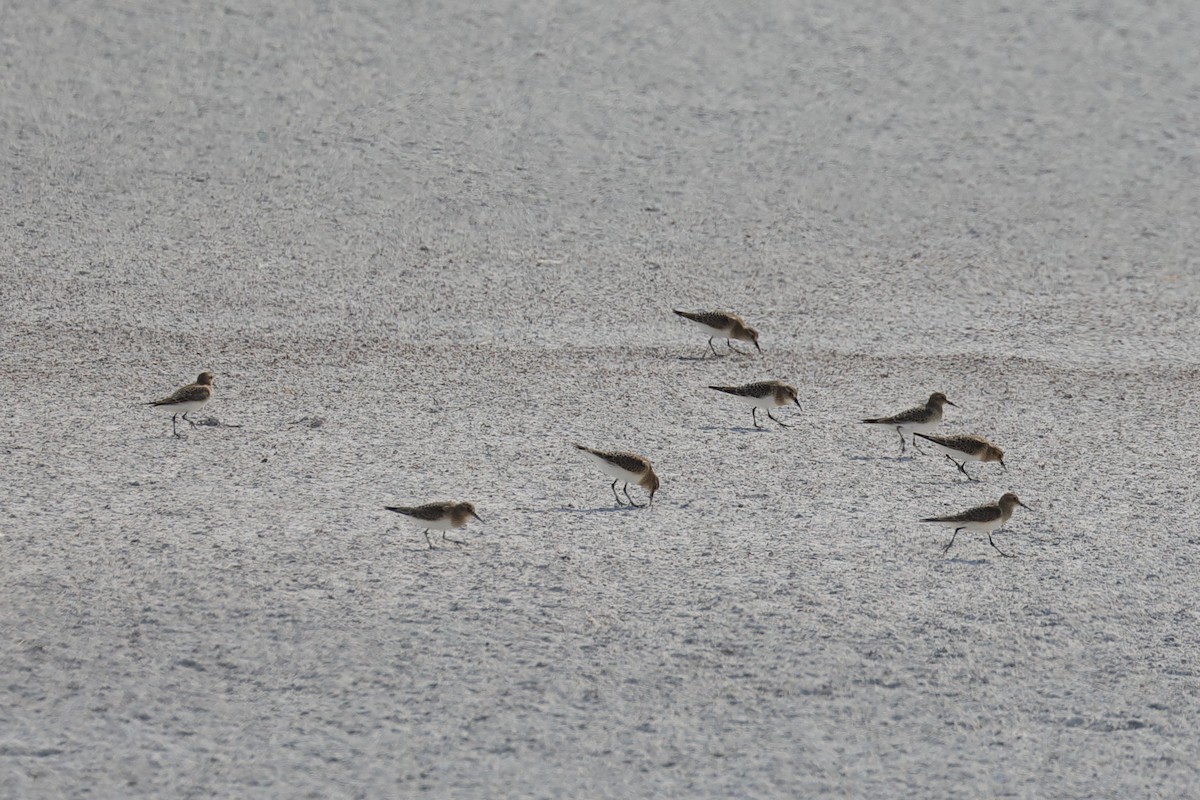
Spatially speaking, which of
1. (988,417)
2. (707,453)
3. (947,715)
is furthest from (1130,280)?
(947,715)

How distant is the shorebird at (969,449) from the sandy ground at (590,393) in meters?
0.22

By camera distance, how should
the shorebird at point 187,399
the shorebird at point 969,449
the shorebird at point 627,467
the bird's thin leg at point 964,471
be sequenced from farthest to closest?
the shorebird at point 187,399
the bird's thin leg at point 964,471
the shorebird at point 969,449
the shorebird at point 627,467

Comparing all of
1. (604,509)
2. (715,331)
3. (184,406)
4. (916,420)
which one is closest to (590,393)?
(715,331)

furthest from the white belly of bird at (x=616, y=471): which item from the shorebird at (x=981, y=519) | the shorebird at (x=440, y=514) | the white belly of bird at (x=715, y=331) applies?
the white belly of bird at (x=715, y=331)

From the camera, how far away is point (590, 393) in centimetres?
1251

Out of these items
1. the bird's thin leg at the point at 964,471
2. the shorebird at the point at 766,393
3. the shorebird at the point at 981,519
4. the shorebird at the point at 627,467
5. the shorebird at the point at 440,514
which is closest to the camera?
the shorebird at the point at 440,514

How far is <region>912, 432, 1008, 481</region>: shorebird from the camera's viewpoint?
10.3m

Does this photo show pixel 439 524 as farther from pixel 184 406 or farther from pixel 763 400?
pixel 763 400

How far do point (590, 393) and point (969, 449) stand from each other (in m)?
3.41

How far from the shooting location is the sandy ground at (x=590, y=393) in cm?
677

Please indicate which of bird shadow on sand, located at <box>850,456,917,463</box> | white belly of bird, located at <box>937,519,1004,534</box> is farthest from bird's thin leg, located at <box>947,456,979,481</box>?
white belly of bird, located at <box>937,519,1004,534</box>

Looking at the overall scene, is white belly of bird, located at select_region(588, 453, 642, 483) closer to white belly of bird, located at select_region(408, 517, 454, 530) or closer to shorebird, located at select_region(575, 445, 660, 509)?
shorebird, located at select_region(575, 445, 660, 509)

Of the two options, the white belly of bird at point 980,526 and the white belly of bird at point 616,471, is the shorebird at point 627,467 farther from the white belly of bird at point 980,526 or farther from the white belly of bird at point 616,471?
the white belly of bird at point 980,526

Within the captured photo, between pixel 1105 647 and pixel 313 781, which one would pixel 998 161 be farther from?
pixel 313 781
